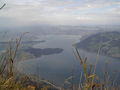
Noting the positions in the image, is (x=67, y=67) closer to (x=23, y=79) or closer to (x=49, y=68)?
(x=49, y=68)

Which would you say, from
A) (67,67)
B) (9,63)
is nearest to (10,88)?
(9,63)

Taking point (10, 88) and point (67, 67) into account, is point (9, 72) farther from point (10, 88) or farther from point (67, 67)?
point (67, 67)

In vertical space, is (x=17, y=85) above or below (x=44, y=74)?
above

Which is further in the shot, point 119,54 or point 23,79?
point 119,54

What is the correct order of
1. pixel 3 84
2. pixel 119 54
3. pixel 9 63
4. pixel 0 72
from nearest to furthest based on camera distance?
1. pixel 3 84
2. pixel 9 63
3. pixel 0 72
4. pixel 119 54

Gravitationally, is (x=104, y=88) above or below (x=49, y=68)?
above

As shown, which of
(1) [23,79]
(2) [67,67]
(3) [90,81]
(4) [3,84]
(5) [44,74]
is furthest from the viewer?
(2) [67,67]

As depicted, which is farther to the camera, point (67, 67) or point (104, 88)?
point (67, 67)

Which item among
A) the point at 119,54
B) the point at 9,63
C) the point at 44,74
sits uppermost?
the point at 9,63

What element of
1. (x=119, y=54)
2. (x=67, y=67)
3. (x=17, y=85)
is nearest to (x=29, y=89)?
(x=17, y=85)
